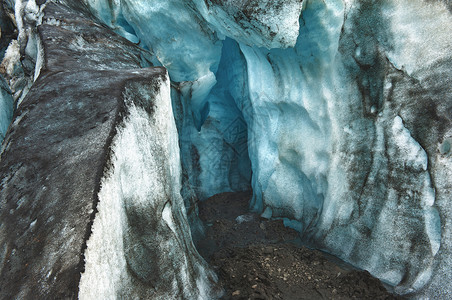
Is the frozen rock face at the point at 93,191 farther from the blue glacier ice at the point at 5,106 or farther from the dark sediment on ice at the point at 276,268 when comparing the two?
the blue glacier ice at the point at 5,106

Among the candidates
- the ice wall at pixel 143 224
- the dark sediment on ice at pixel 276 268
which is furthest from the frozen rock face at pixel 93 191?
the dark sediment on ice at pixel 276 268

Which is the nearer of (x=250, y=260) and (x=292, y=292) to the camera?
(x=292, y=292)

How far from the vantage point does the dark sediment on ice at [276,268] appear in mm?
3016

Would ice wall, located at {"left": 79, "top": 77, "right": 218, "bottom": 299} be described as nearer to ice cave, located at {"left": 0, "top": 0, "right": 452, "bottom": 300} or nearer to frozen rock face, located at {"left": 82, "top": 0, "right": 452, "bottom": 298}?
ice cave, located at {"left": 0, "top": 0, "right": 452, "bottom": 300}

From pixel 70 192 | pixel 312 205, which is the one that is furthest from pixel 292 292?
pixel 70 192

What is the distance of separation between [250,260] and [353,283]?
1063 mm

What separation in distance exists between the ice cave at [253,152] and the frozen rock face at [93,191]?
12mm

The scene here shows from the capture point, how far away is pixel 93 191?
198 cm

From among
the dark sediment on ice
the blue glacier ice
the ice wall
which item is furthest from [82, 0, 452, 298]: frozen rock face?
the blue glacier ice

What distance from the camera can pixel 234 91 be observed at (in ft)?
19.4

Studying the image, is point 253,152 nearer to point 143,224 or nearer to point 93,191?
point 143,224

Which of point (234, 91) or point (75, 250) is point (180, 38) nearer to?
point (234, 91)

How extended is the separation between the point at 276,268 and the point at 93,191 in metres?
2.22

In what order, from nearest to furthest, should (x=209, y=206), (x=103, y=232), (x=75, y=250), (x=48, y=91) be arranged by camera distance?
(x=75, y=250) < (x=103, y=232) < (x=48, y=91) < (x=209, y=206)
